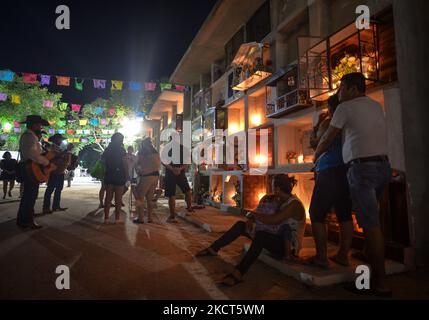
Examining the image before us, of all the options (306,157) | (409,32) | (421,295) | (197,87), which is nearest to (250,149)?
(306,157)

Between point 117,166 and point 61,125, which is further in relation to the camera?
point 61,125

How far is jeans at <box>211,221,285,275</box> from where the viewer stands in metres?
3.16

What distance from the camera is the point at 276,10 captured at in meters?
9.06

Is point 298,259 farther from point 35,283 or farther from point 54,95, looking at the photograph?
point 54,95

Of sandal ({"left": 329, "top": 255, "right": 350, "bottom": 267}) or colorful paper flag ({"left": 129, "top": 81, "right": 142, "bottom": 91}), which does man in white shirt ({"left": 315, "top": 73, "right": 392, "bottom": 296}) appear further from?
colorful paper flag ({"left": 129, "top": 81, "right": 142, "bottom": 91})

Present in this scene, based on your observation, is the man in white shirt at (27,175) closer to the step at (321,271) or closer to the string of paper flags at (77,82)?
the step at (321,271)

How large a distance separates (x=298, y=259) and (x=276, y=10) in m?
8.51

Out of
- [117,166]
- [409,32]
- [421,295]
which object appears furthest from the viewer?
[117,166]

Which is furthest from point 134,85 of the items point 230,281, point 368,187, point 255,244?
point 368,187

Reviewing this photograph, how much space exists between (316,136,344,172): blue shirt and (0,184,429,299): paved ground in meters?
1.46

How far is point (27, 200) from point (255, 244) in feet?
16.7

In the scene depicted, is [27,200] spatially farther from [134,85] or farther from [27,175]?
[134,85]

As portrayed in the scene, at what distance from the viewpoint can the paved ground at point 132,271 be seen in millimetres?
2787

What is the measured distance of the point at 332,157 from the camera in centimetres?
344
